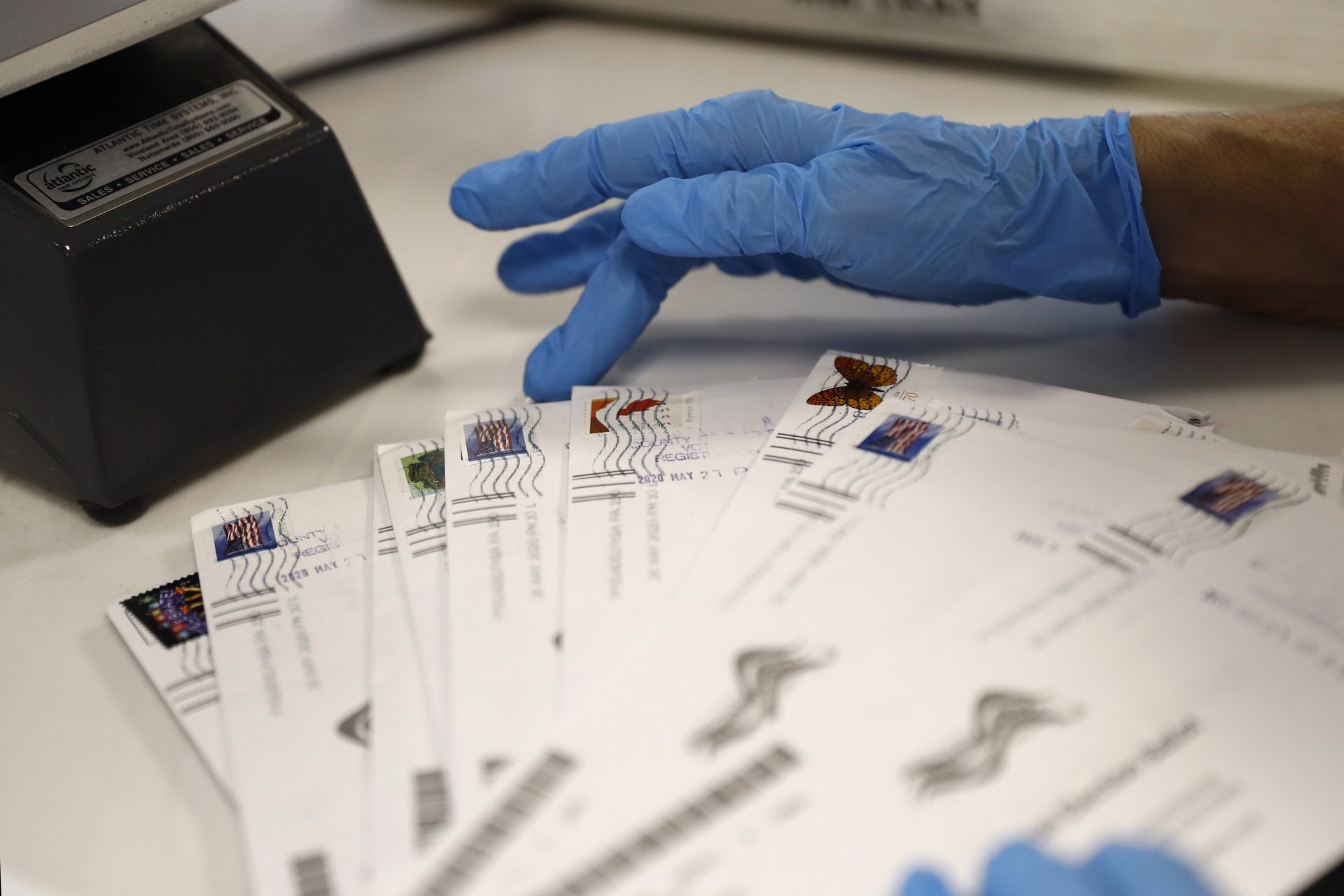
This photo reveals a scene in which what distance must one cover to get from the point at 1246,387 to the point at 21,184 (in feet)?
3.51

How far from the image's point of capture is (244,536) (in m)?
0.86

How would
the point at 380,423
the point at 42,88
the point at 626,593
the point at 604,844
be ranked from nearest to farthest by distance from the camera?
1. the point at 604,844
2. the point at 626,593
3. the point at 42,88
4. the point at 380,423

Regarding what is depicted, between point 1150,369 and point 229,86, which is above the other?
point 229,86

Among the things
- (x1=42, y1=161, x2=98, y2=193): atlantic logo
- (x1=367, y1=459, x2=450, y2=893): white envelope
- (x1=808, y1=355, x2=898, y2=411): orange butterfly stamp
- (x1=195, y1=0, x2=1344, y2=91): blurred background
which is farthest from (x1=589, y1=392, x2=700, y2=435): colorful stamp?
(x1=195, y1=0, x2=1344, y2=91): blurred background

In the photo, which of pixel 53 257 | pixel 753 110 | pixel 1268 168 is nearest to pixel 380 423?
pixel 53 257

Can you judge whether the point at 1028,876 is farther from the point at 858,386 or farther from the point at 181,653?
the point at 181,653

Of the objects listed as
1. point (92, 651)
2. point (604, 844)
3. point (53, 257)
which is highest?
point (53, 257)

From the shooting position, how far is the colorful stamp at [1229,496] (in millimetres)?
745

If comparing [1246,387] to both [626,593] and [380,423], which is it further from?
[380,423]

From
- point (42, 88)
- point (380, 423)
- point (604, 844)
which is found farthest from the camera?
point (380, 423)

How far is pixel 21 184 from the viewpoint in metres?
0.84

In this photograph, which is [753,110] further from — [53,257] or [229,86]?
[53,257]

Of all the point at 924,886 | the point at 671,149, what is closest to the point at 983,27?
the point at 671,149

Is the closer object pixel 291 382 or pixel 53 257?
pixel 53 257
